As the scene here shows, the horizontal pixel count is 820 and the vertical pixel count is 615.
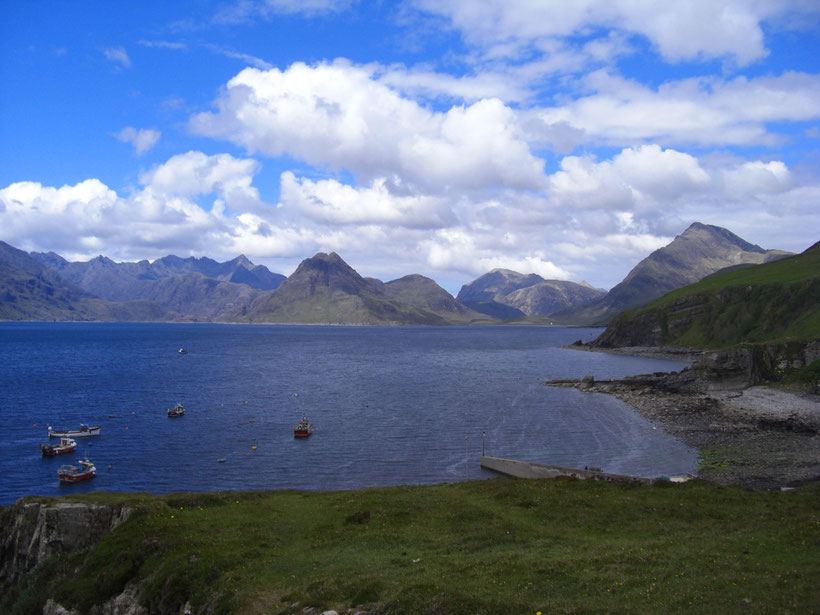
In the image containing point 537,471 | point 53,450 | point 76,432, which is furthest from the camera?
point 76,432

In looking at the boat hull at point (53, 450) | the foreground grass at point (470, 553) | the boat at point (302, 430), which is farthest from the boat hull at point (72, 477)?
the boat at point (302, 430)

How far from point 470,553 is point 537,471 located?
109ft

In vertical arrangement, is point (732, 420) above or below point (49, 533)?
below

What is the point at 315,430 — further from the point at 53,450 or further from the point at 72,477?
the point at 53,450

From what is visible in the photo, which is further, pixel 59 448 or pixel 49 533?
pixel 59 448

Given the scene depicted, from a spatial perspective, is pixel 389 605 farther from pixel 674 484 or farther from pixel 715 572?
pixel 674 484

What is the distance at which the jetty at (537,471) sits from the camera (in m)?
51.0

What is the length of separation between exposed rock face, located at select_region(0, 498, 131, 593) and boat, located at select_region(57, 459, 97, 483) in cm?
2734

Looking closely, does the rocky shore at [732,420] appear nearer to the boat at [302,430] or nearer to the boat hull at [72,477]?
the boat at [302,430]

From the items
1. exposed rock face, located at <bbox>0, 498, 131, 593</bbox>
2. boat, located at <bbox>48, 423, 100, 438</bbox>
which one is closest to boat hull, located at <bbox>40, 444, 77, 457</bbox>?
boat, located at <bbox>48, 423, 100, 438</bbox>

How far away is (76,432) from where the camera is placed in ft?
270

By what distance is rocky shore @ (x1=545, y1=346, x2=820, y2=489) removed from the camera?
5969cm

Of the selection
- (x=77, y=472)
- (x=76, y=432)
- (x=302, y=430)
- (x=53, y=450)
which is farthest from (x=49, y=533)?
(x=76, y=432)

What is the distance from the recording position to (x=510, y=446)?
3078 inches
